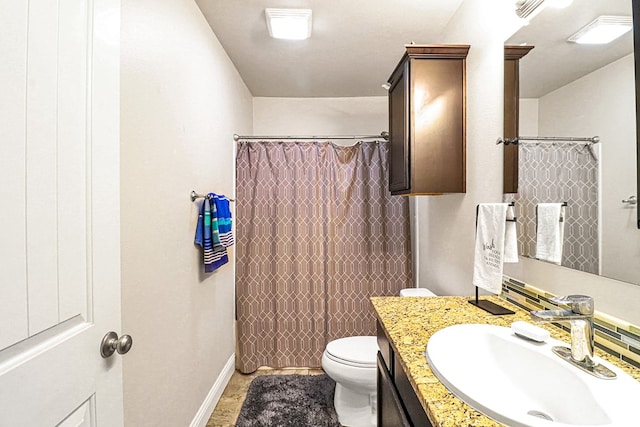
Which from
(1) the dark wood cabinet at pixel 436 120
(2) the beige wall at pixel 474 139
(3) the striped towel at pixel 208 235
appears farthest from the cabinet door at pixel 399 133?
(3) the striped towel at pixel 208 235

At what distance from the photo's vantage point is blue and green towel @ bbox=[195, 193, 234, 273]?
1.67 m

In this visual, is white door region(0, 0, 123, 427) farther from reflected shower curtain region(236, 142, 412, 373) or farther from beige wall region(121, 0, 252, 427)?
reflected shower curtain region(236, 142, 412, 373)

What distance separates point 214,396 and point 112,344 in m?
1.47

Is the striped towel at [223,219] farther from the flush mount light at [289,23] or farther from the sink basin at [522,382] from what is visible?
the sink basin at [522,382]

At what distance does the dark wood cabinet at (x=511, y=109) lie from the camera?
1.24 metres

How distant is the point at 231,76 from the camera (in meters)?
2.27

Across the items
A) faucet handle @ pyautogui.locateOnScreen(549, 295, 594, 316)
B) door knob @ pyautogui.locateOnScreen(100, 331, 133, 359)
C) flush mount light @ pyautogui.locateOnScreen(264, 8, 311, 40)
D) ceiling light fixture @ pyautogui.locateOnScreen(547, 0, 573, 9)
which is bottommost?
door knob @ pyautogui.locateOnScreen(100, 331, 133, 359)

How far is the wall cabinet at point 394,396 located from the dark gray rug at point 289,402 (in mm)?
752

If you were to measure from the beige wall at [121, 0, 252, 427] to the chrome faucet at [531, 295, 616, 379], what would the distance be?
132 centimetres

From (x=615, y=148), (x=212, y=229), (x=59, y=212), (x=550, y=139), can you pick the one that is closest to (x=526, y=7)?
(x=550, y=139)

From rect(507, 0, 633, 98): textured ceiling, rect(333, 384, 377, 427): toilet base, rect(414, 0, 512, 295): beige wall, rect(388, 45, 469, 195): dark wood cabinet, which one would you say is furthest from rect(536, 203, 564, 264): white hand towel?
rect(333, 384, 377, 427): toilet base

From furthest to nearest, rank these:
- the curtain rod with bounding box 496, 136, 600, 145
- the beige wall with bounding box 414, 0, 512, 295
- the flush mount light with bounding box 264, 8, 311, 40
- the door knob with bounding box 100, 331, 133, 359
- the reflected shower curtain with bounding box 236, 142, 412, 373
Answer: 1. the reflected shower curtain with bounding box 236, 142, 412, 373
2. the flush mount light with bounding box 264, 8, 311, 40
3. the beige wall with bounding box 414, 0, 512, 295
4. the curtain rod with bounding box 496, 136, 600, 145
5. the door knob with bounding box 100, 331, 133, 359

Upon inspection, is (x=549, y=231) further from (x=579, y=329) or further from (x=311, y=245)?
(x=311, y=245)

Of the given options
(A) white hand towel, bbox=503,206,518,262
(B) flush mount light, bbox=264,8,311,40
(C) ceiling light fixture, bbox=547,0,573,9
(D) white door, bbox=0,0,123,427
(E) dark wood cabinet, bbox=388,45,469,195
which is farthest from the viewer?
(B) flush mount light, bbox=264,8,311,40
